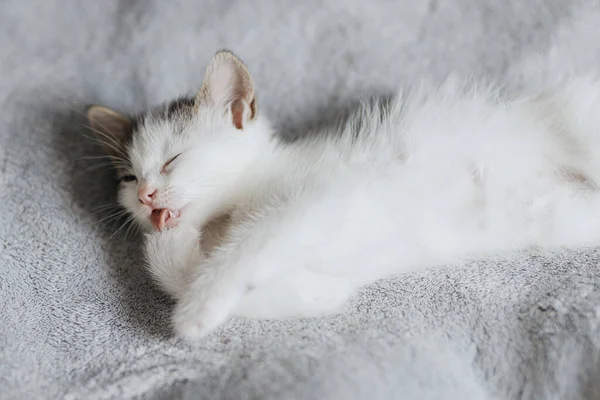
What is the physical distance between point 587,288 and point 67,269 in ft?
3.85

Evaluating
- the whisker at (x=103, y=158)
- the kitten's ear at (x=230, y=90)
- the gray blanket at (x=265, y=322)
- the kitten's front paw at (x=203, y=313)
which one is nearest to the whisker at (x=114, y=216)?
the gray blanket at (x=265, y=322)

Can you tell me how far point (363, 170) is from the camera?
1385 mm

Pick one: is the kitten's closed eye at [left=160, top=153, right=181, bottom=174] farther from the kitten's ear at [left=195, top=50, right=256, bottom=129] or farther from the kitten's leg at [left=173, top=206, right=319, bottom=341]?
the kitten's leg at [left=173, top=206, right=319, bottom=341]

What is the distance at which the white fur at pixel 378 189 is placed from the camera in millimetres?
1264

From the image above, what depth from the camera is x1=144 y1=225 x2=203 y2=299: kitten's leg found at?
1294 millimetres

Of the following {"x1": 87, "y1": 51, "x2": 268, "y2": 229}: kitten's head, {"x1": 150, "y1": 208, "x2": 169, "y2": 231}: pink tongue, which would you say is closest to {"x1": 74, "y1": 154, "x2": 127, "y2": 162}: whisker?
{"x1": 87, "y1": 51, "x2": 268, "y2": 229}: kitten's head

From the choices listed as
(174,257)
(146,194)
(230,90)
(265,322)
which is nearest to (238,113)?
(230,90)

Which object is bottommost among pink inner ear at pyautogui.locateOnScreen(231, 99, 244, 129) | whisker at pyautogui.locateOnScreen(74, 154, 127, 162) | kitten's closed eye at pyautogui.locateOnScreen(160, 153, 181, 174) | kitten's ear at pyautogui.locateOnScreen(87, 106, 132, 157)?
whisker at pyautogui.locateOnScreen(74, 154, 127, 162)

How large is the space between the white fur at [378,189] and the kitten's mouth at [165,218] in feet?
0.07

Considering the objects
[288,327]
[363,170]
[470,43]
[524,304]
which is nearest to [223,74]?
[363,170]

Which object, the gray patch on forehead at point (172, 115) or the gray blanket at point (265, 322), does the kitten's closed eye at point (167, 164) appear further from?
the gray blanket at point (265, 322)

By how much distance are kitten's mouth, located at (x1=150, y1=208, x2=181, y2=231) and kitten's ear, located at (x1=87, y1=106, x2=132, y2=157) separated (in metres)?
0.27

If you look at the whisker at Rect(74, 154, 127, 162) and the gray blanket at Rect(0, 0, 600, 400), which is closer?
the gray blanket at Rect(0, 0, 600, 400)

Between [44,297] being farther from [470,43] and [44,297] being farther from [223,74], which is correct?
[470,43]
